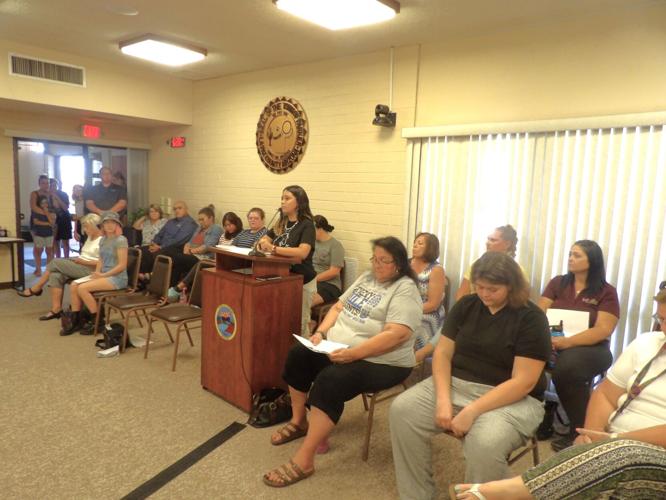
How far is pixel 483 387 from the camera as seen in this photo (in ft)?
6.88

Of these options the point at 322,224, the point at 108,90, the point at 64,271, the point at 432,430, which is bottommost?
the point at 432,430

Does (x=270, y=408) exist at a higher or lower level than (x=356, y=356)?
lower

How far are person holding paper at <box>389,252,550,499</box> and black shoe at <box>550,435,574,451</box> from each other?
0.88 m

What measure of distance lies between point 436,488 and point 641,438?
0.94 meters

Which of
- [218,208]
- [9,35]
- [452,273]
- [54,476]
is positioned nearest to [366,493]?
[54,476]

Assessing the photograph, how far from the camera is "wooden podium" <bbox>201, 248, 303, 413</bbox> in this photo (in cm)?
288

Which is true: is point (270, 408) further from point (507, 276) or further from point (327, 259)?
point (327, 259)

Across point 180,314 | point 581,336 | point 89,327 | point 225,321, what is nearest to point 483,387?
point 581,336

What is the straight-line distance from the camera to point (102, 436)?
8.73ft

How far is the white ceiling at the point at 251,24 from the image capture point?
3338 mm

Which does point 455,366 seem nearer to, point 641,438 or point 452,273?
point 641,438

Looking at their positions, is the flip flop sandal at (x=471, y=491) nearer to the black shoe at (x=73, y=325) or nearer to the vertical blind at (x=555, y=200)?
the vertical blind at (x=555, y=200)

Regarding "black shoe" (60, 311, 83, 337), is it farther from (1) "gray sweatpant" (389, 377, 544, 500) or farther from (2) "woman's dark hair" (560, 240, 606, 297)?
(2) "woman's dark hair" (560, 240, 606, 297)

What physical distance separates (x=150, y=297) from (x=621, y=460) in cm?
362
